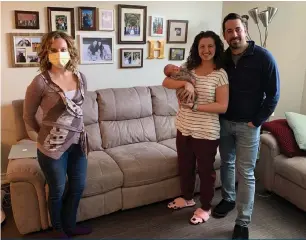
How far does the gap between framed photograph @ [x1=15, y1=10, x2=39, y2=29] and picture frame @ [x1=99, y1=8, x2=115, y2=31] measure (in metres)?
0.56

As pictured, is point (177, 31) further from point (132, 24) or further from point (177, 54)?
point (132, 24)

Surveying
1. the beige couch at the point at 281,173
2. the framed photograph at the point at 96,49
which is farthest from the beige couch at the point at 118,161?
the beige couch at the point at 281,173

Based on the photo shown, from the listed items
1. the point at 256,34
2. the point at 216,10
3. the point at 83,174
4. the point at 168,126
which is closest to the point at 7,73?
the point at 83,174

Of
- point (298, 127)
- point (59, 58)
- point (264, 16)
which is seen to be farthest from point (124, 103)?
point (264, 16)

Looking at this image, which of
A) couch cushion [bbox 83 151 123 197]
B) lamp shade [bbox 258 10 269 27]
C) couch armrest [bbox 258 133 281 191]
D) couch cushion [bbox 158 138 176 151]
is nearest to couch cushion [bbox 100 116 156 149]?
couch cushion [bbox 158 138 176 151]

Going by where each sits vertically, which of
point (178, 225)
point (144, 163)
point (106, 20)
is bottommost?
point (178, 225)

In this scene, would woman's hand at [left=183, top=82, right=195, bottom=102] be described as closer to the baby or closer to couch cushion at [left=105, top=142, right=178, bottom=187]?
the baby

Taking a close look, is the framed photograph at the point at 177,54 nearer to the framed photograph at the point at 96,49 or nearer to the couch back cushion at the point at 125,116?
the couch back cushion at the point at 125,116

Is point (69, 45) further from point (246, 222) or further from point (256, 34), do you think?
point (256, 34)

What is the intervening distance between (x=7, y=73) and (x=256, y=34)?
272 centimetres

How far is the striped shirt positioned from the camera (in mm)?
2049

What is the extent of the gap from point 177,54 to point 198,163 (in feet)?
5.05

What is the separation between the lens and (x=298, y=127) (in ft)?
8.71

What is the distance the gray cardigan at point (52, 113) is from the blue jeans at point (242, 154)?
105cm
